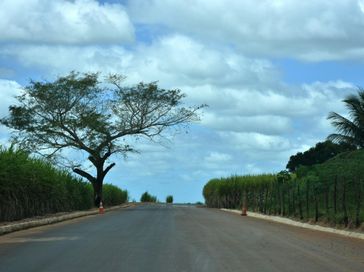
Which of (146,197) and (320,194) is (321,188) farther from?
(146,197)

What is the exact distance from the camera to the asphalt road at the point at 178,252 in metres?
12.0

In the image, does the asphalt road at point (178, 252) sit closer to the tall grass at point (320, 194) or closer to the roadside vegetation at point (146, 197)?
the tall grass at point (320, 194)

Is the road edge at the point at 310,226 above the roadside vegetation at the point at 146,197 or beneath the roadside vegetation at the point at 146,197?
beneath

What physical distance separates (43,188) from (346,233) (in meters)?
15.9

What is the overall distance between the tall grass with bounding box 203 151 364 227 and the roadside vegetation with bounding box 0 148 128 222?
11750 millimetres

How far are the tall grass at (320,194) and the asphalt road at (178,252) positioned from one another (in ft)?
11.8

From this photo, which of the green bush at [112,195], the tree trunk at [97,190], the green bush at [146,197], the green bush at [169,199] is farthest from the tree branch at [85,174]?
the green bush at [169,199]

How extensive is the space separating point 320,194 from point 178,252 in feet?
49.9

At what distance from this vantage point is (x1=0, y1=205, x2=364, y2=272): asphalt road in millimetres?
11953

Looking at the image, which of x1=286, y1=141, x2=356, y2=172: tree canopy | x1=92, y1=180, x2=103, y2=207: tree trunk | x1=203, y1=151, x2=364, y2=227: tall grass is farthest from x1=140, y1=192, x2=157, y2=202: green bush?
x1=203, y1=151, x2=364, y2=227: tall grass

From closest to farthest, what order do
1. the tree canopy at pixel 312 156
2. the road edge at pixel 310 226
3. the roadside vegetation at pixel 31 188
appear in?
the road edge at pixel 310 226, the roadside vegetation at pixel 31 188, the tree canopy at pixel 312 156

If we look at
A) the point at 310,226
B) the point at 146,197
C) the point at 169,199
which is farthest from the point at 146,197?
the point at 310,226

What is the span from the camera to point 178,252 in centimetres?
1416

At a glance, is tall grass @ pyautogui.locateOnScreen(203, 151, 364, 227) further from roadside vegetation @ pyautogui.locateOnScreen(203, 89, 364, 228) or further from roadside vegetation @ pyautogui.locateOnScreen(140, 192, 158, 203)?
roadside vegetation @ pyautogui.locateOnScreen(140, 192, 158, 203)
